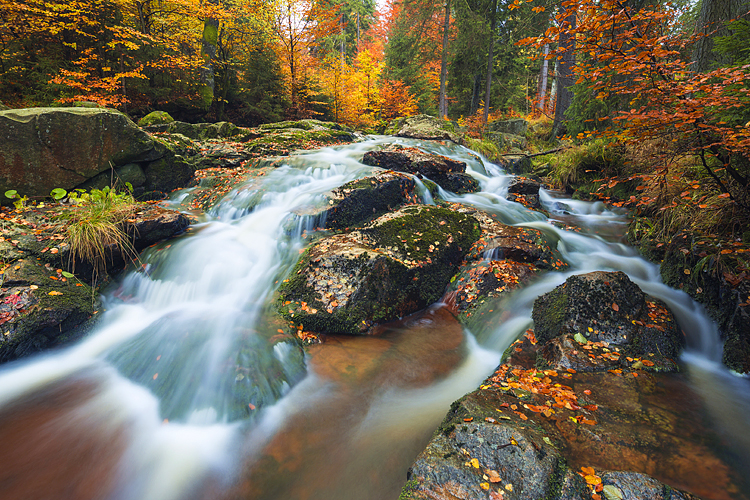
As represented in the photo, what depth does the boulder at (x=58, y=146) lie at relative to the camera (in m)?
5.52

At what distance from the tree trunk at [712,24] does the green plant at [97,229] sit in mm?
10046

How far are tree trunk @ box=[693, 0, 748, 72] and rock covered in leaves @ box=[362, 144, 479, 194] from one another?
4.81m

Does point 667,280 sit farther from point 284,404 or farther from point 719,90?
point 284,404

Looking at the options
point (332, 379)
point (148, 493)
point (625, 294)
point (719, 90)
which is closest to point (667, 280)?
point (625, 294)

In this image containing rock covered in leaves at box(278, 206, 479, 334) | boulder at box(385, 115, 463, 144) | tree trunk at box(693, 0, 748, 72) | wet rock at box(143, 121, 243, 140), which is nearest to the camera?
rock covered in leaves at box(278, 206, 479, 334)

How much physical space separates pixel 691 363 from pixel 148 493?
5391mm

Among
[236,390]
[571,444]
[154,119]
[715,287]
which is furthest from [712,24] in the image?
[154,119]

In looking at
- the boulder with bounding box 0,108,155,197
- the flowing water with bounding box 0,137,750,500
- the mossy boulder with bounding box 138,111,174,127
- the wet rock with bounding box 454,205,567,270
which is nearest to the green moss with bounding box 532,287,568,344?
the flowing water with bounding box 0,137,750,500

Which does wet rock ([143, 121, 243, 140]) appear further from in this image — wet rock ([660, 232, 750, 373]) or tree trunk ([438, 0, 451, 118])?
wet rock ([660, 232, 750, 373])

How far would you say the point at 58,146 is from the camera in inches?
233

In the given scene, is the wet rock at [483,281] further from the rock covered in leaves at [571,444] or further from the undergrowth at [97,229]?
the undergrowth at [97,229]

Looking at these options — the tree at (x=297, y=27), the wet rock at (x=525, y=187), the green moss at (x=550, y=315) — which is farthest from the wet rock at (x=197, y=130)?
the green moss at (x=550, y=315)

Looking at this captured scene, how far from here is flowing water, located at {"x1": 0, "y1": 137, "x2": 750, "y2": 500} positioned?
2.58 m

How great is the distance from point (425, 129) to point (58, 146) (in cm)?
1292
